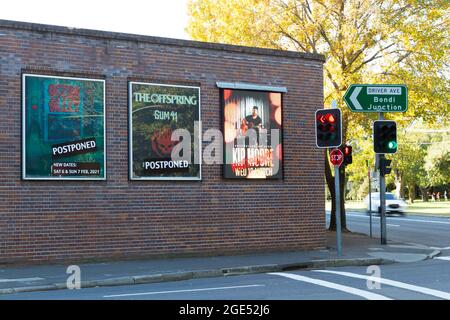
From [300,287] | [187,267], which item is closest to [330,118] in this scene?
[187,267]

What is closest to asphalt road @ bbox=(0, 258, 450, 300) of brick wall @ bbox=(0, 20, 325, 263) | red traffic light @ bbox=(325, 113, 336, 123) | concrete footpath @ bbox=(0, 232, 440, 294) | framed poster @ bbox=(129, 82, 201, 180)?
concrete footpath @ bbox=(0, 232, 440, 294)

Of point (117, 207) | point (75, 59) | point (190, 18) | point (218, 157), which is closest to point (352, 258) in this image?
point (218, 157)

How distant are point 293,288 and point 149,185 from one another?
604cm

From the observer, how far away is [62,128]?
14633 millimetres

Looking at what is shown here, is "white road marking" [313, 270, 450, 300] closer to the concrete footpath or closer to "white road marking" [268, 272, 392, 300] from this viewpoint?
"white road marking" [268, 272, 392, 300]

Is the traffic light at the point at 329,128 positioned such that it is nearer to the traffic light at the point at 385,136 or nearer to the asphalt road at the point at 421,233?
the traffic light at the point at 385,136

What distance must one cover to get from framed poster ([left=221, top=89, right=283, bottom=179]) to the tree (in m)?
5.79

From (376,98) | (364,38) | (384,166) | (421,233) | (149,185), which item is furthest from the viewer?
(421,233)

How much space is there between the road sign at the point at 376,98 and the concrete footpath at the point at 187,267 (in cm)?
417

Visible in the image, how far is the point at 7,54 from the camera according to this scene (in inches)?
555

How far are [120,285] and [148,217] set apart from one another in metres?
3.68

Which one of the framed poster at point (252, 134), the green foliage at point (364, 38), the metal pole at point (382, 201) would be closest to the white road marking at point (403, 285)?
the framed poster at point (252, 134)

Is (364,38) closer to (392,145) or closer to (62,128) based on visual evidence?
(392,145)

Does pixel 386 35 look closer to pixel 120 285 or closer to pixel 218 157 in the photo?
pixel 218 157
